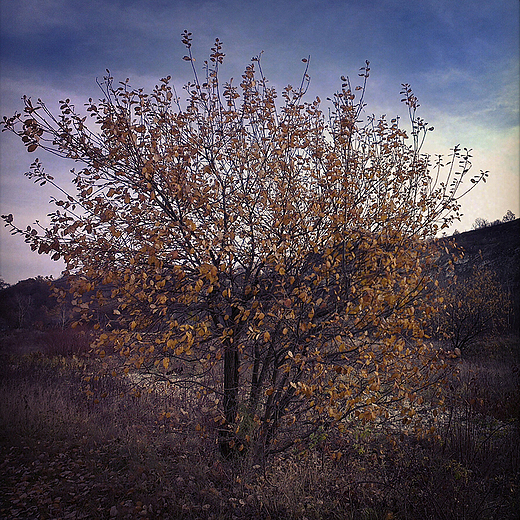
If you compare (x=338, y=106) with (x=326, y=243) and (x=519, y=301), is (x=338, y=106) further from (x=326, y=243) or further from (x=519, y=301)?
(x=519, y=301)

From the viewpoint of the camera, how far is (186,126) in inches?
180

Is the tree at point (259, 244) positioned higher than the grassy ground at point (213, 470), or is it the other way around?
the tree at point (259, 244)

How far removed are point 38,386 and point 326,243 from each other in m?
7.92

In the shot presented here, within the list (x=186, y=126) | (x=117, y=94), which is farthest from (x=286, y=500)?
(x=117, y=94)

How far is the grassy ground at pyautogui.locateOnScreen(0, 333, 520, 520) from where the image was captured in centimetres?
402

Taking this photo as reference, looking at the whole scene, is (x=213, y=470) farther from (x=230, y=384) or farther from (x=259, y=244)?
(x=259, y=244)

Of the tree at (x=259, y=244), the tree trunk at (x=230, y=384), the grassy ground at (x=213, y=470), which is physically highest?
the tree at (x=259, y=244)

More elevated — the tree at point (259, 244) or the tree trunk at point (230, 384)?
the tree at point (259, 244)

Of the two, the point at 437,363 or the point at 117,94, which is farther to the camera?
the point at 437,363

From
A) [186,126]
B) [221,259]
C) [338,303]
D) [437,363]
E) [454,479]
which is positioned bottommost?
[454,479]

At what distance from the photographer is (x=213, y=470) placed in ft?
16.3

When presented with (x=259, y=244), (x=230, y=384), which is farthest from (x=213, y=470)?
(x=259, y=244)

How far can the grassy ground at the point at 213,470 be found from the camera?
4023 millimetres

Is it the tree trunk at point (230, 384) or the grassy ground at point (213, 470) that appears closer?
the grassy ground at point (213, 470)
